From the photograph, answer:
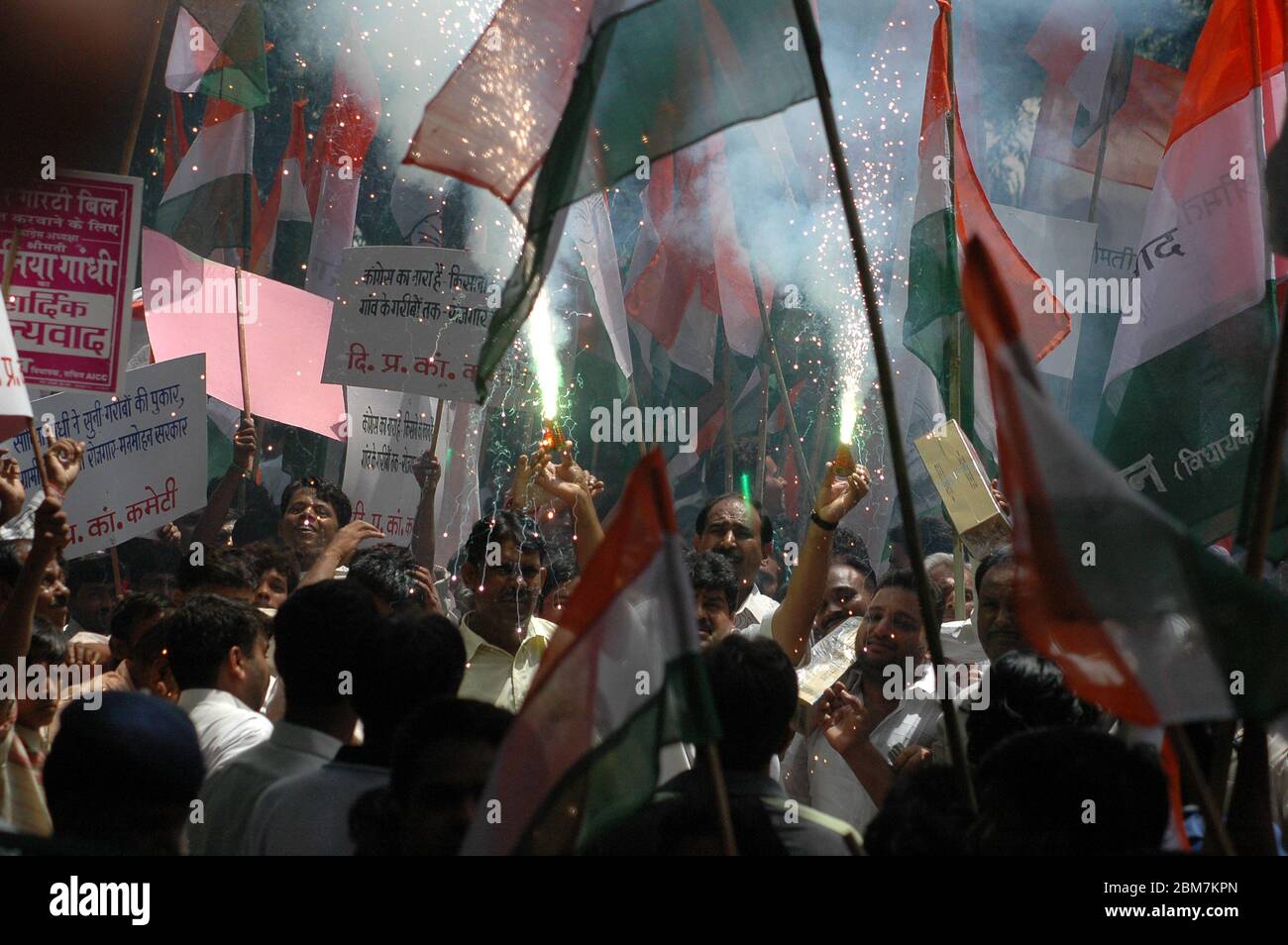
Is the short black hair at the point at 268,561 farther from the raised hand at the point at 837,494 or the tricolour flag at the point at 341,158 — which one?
the tricolour flag at the point at 341,158

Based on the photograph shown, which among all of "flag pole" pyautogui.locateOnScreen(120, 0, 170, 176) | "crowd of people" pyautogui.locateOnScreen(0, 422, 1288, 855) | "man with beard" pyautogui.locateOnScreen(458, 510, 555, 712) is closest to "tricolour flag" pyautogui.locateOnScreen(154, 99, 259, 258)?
"flag pole" pyautogui.locateOnScreen(120, 0, 170, 176)

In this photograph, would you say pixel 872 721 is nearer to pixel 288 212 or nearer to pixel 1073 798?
pixel 1073 798

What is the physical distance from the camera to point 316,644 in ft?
10.7

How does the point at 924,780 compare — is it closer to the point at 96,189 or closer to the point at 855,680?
the point at 855,680

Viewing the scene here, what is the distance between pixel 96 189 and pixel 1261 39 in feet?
13.0

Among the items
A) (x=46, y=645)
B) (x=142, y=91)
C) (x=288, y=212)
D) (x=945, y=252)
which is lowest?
(x=46, y=645)

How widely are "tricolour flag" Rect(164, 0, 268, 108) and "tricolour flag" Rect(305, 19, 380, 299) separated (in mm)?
1051

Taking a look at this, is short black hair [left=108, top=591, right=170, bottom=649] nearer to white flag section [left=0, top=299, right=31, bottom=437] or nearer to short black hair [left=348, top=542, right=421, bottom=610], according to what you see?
short black hair [left=348, top=542, right=421, bottom=610]

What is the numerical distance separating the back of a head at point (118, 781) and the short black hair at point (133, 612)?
227 centimetres

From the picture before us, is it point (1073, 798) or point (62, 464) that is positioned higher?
point (62, 464)

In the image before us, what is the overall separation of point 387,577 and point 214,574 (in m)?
0.57

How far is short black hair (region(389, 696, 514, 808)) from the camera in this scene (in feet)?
8.38

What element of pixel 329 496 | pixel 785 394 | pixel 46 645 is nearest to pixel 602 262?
pixel 785 394

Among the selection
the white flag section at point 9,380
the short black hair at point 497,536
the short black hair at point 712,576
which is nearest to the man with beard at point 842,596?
the short black hair at point 712,576
